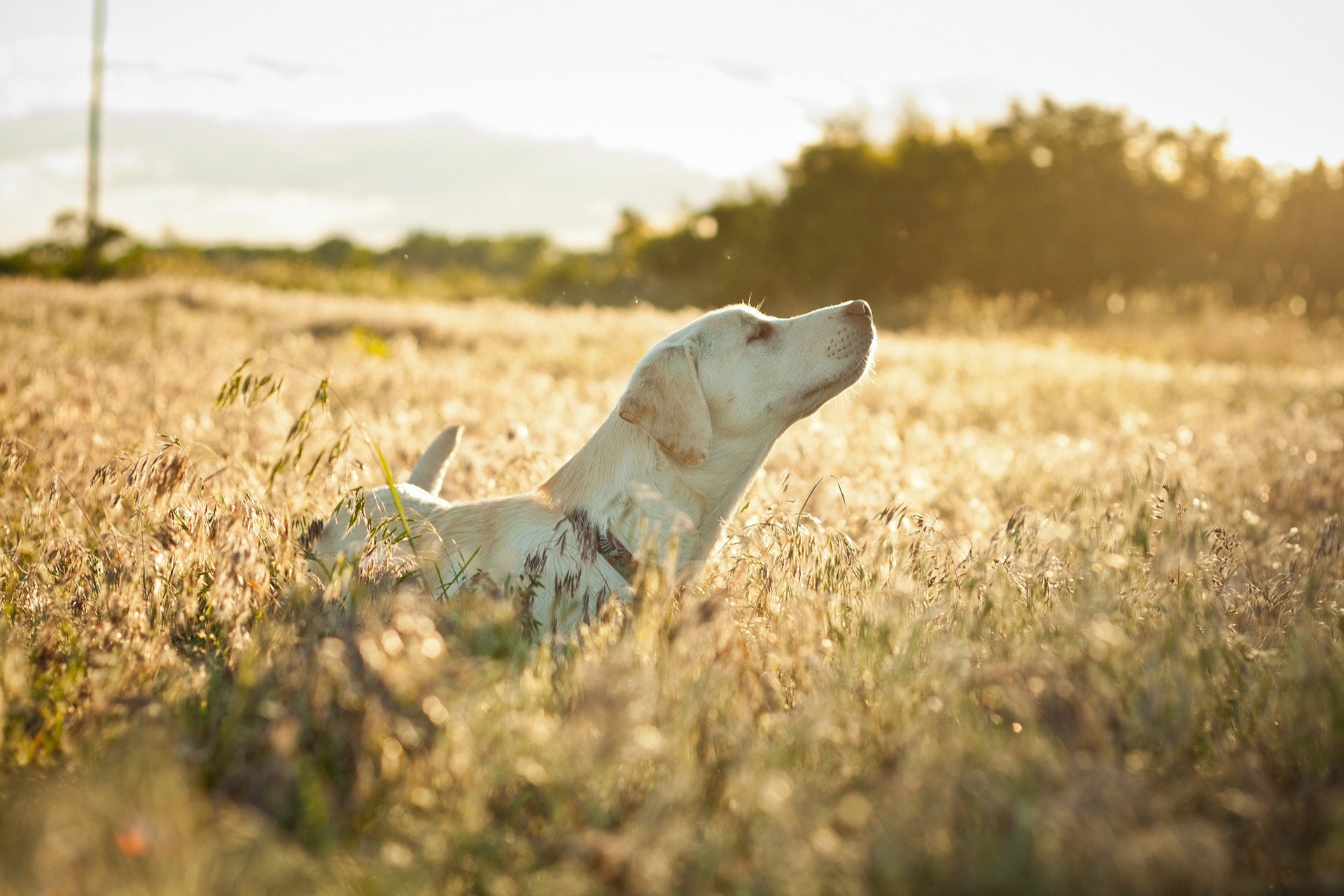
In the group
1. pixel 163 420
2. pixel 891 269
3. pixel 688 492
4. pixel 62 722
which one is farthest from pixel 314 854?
pixel 891 269

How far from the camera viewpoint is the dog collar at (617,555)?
104 inches

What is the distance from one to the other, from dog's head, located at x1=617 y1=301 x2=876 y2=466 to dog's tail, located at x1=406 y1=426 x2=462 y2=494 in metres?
1.16

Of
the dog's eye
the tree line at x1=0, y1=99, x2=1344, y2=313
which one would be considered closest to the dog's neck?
the dog's eye

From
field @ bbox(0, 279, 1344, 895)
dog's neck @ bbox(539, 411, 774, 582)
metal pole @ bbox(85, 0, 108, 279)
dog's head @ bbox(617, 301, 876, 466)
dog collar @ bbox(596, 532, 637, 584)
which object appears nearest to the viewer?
field @ bbox(0, 279, 1344, 895)

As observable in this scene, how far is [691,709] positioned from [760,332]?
1998 mm

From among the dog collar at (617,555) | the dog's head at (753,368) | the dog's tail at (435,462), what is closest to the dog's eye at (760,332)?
the dog's head at (753,368)

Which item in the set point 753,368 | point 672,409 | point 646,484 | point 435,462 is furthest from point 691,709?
point 435,462

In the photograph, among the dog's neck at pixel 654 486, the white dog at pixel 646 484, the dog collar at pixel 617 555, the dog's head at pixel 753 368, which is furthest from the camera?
the dog's head at pixel 753 368

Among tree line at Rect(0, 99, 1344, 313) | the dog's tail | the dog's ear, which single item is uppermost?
tree line at Rect(0, 99, 1344, 313)

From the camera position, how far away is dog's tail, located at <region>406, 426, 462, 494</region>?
3.82 m

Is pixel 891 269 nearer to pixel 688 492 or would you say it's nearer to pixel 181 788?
pixel 688 492

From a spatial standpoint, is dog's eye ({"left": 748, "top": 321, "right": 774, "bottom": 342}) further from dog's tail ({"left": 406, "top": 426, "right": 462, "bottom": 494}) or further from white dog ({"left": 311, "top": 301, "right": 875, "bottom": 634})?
dog's tail ({"left": 406, "top": 426, "right": 462, "bottom": 494})

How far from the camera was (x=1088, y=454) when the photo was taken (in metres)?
5.52

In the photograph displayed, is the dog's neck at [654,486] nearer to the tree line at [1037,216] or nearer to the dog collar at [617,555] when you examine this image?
the dog collar at [617,555]
